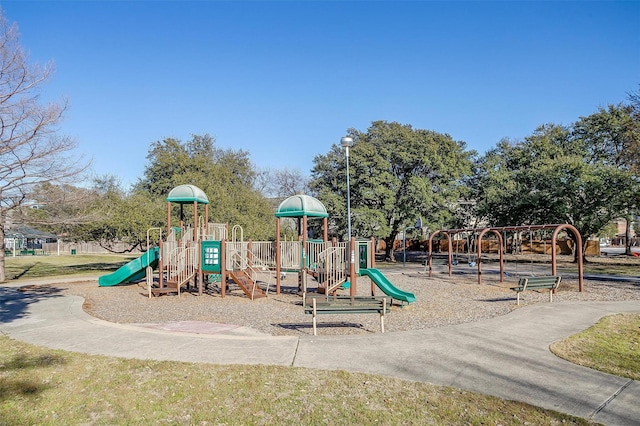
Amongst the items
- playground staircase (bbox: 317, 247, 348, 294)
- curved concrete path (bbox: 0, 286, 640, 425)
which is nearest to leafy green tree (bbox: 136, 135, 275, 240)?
playground staircase (bbox: 317, 247, 348, 294)

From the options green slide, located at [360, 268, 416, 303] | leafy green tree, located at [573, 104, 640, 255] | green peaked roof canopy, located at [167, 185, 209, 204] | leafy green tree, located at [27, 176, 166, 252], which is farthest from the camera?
leafy green tree, located at [573, 104, 640, 255]

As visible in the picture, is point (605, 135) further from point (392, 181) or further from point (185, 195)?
point (185, 195)

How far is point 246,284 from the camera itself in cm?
1568

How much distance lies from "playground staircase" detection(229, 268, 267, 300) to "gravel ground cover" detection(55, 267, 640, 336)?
35 centimetres

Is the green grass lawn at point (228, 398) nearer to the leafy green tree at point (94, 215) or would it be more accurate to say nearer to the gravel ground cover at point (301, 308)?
the gravel ground cover at point (301, 308)

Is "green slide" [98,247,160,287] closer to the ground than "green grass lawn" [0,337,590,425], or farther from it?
farther from it

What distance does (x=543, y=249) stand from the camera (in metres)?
45.3

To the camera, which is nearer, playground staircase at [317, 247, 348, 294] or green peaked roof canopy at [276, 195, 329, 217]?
playground staircase at [317, 247, 348, 294]

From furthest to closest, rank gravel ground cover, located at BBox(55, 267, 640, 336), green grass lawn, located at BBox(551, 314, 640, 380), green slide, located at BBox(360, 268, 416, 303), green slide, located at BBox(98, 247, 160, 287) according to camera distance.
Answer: green slide, located at BBox(98, 247, 160, 287) < green slide, located at BBox(360, 268, 416, 303) < gravel ground cover, located at BBox(55, 267, 640, 336) < green grass lawn, located at BBox(551, 314, 640, 380)

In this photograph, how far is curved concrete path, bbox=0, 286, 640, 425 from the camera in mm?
5613

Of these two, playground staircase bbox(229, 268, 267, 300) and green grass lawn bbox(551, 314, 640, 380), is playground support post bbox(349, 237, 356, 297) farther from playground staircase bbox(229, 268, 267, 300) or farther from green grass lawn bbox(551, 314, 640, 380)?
green grass lawn bbox(551, 314, 640, 380)

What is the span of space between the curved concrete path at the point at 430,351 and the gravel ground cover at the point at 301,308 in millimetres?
855

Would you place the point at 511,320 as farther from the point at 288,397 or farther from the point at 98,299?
the point at 98,299

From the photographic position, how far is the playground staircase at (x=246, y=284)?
15062mm
